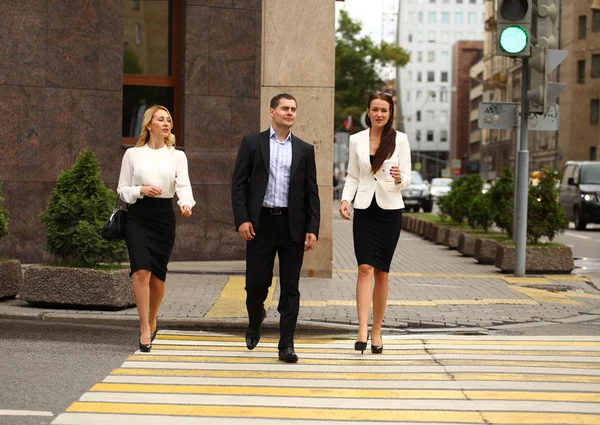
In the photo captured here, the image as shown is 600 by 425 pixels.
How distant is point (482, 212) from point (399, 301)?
9136mm

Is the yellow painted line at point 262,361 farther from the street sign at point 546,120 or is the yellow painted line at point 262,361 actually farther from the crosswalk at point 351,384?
the street sign at point 546,120

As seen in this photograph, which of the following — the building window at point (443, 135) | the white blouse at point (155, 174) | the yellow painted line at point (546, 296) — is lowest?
the yellow painted line at point (546, 296)

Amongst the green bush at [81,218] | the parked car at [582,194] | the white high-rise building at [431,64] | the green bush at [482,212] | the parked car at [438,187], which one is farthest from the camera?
the white high-rise building at [431,64]

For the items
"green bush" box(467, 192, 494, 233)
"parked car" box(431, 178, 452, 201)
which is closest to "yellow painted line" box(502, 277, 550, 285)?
"green bush" box(467, 192, 494, 233)

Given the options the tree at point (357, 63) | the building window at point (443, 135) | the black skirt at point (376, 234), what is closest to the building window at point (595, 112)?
the tree at point (357, 63)

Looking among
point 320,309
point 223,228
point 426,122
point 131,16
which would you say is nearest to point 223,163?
point 223,228

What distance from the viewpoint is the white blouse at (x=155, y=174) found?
891 centimetres

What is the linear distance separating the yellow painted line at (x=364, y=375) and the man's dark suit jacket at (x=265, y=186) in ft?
3.54

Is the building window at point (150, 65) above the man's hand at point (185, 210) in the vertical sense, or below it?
above

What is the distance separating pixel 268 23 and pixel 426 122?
505 ft

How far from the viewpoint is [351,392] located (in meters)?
7.16

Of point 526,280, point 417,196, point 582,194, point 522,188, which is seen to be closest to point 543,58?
point 522,188

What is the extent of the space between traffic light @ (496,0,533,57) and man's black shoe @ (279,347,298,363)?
794cm

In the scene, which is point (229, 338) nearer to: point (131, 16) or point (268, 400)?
point (268, 400)
